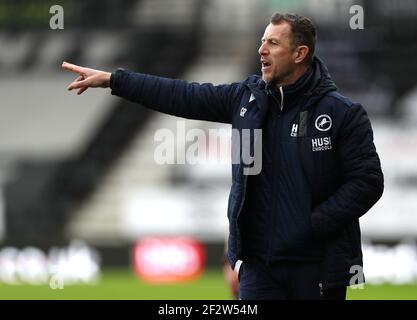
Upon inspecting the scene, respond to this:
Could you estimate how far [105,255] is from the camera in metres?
17.4

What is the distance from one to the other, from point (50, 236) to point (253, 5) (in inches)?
211

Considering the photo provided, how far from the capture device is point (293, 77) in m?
6.04

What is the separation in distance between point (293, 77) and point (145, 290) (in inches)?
384

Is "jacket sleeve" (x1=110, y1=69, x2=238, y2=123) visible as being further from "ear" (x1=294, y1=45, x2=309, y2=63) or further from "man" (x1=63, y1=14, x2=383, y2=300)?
"ear" (x1=294, y1=45, x2=309, y2=63)

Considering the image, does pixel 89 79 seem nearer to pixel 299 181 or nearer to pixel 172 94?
pixel 172 94

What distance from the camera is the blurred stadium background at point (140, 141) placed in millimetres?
17188

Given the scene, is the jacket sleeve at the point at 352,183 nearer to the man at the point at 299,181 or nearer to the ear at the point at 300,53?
the man at the point at 299,181

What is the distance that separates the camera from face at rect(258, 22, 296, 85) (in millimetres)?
5992

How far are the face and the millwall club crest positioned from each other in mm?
269

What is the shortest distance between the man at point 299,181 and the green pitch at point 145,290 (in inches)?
295

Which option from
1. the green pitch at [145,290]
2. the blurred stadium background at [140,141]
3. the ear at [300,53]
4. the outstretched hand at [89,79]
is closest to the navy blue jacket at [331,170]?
the ear at [300,53]

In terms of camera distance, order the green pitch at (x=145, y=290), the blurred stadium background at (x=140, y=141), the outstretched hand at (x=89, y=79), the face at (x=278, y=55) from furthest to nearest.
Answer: the blurred stadium background at (x=140, y=141) → the green pitch at (x=145, y=290) → the outstretched hand at (x=89, y=79) → the face at (x=278, y=55)
